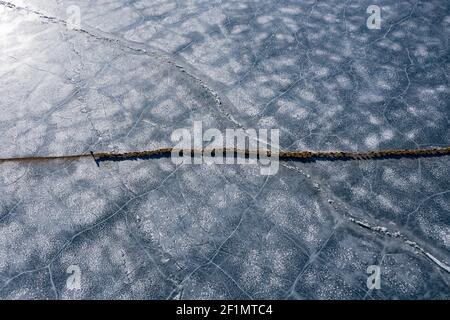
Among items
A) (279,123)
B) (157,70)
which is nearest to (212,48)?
(157,70)

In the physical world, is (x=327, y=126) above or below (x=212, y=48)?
below

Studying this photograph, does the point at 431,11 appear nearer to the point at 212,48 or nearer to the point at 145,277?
the point at 212,48

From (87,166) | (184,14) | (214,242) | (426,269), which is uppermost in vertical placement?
(184,14)

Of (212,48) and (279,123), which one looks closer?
(279,123)

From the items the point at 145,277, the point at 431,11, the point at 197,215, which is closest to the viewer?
the point at 145,277
